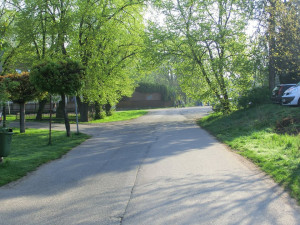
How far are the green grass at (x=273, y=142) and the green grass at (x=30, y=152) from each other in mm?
6041

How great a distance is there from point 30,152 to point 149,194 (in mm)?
6646

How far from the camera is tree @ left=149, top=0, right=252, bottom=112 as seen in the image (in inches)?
799

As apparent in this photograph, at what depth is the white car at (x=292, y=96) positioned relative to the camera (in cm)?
1629

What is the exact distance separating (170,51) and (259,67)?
21.1 feet

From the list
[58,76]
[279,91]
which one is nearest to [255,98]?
[279,91]

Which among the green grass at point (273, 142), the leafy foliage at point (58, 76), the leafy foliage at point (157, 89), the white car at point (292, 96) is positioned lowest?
the green grass at point (273, 142)

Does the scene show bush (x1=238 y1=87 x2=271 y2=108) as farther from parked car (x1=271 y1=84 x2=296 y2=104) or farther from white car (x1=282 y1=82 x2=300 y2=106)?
white car (x1=282 y1=82 x2=300 y2=106)

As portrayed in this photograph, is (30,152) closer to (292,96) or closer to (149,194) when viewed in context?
A: (149,194)

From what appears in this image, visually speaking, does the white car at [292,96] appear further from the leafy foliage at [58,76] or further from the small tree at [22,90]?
the small tree at [22,90]

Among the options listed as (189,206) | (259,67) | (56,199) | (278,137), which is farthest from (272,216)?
(259,67)

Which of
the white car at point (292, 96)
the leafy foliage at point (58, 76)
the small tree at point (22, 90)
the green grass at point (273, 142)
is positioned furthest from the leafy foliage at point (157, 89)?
the leafy foliage at point (58, 76)

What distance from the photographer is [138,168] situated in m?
7.74

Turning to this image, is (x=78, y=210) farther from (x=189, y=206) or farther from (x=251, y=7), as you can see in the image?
(x=251, y=7)

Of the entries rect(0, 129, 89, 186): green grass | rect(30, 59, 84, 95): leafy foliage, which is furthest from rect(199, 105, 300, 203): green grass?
rect(30, 59, 84, 95): leafy foliage
